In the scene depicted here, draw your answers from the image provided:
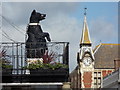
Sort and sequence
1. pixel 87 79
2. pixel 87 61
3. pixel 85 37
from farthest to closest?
pixel 85 37 → pixel 87 61 → pixel 87 79

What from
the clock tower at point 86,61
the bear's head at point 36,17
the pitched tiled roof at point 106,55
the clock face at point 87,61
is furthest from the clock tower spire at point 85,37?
the bear's head at point 36,17

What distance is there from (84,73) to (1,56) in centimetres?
4482

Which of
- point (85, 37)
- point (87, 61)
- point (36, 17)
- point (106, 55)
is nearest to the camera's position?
point (36, 17)

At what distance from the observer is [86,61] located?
5550 centimetres

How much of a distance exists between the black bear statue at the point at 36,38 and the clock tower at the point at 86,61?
140ft

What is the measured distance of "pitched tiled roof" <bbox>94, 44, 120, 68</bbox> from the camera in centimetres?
5612

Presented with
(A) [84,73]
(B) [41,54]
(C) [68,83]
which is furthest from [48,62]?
(A) [84,73]

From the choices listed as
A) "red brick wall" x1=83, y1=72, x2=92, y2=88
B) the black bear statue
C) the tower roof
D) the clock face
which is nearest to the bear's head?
the black bear statue

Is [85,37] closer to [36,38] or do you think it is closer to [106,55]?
[106,55]

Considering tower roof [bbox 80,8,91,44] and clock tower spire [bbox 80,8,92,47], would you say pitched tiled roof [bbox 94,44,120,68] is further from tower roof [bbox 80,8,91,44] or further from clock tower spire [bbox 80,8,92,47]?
tower roof [bbox 80,8,91,44]

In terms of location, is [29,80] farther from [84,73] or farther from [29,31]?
[84,73]

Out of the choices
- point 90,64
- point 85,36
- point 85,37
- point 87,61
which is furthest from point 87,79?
point 85,36

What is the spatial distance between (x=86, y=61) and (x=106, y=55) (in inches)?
134

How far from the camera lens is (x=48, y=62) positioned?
1137cm
